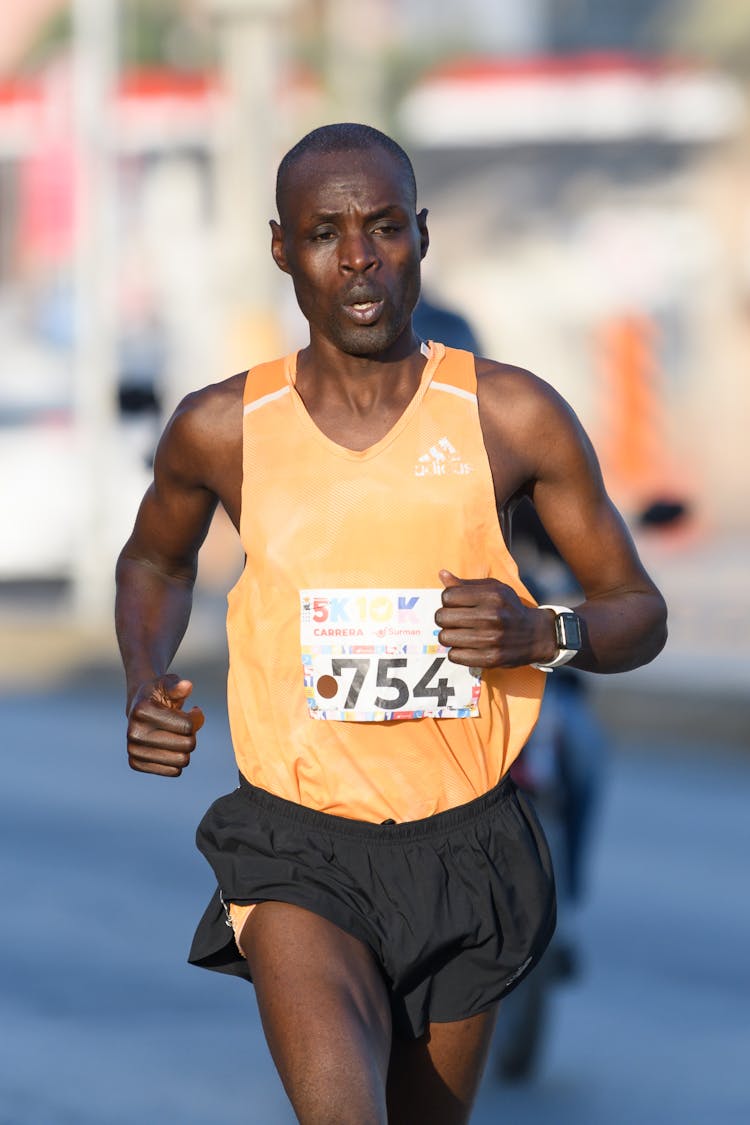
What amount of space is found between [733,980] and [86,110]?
1152 centimetres

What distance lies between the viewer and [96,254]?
17.6 m

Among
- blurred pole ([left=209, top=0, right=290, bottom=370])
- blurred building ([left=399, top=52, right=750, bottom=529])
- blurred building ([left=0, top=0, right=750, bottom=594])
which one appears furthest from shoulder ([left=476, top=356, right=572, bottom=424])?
blurred building ([left=399, top=52, right=750, bottom=529])

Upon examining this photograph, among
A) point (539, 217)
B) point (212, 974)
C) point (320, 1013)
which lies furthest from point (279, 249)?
point (539, 217)

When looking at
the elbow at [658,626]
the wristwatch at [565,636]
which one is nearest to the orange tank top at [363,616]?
the wristwatch at [565,636]

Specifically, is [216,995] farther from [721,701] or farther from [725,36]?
[725,36]

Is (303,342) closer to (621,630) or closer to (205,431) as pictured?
(205,431)

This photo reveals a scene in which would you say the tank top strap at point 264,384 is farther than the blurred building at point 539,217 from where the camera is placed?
No

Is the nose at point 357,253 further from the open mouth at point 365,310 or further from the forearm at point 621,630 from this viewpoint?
the forearm at point 621,630

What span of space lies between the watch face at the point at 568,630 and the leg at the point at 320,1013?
559 mm

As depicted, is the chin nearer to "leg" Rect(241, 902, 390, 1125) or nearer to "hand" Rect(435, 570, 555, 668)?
"hand" Rect(435, 570, 555, 668)

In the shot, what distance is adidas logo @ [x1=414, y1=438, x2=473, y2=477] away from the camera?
3.95m

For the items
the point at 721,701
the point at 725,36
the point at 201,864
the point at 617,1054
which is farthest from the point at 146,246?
the point at 617,1054

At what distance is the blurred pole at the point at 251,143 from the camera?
15.5 metres

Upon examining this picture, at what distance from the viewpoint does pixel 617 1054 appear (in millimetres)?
6551
